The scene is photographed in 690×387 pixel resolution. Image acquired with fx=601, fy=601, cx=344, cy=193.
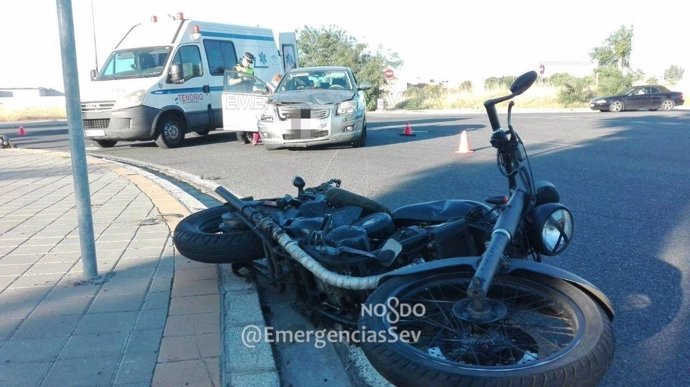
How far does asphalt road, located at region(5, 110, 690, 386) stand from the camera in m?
3.29

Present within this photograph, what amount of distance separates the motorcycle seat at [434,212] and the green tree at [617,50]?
138 ft

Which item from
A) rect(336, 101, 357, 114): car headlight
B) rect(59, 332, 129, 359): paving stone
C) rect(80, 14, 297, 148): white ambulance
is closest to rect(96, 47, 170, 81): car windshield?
rect(80, 14, 297, 148): white ambulance

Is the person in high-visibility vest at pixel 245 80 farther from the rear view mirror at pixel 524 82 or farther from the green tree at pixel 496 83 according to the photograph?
the green tree at pixel 496 83

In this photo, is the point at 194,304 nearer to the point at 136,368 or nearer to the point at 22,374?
the point at 136,368

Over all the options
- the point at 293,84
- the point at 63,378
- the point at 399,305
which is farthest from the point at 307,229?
the point at 293,84

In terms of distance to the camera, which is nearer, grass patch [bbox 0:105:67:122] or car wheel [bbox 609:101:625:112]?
car wheel [bbox 609:101:625:112]

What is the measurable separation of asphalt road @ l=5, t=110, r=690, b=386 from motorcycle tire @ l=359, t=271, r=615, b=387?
558 mm

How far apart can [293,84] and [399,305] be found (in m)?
10.8

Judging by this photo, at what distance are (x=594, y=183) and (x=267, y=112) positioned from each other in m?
6.56

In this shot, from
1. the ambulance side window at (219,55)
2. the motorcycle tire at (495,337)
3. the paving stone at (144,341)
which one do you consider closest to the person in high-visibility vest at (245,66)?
the ambulance side window at (219,55)

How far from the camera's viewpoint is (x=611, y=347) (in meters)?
2.20

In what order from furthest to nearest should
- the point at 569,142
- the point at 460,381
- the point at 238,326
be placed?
the point at 569,142
the point at 238,326
the point at 460,381

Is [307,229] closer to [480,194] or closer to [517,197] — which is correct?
[517,197]

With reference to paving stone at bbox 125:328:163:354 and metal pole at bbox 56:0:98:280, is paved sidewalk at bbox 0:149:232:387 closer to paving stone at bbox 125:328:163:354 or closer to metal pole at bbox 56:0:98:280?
paving stone at bbox 125:328:163:354
